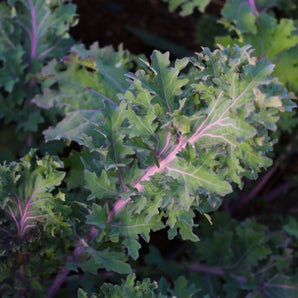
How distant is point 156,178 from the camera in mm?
1240

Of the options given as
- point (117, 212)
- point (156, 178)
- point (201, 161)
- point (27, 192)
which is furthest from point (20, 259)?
point (201, 161)

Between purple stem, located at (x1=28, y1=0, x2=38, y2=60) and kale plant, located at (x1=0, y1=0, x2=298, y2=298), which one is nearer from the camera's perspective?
kale plant, located at (x1=0, y1=0, x2=298, y2=298)

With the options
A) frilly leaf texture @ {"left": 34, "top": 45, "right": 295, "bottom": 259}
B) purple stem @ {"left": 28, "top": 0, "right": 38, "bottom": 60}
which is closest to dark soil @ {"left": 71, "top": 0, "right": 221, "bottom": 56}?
purple stem @ {"left": 28, "top": 0, "right": 38, "bottom": 60}

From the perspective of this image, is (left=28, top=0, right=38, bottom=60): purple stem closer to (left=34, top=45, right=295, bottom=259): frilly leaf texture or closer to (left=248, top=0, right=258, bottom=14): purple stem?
(left=34, top=45, right=295, bottom=259): frilly leaf texture

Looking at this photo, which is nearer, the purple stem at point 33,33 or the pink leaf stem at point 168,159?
the pink leaf stem at point 168,159

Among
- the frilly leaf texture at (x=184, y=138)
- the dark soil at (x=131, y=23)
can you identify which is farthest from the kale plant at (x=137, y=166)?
the dark soil at (x=131, y=23)

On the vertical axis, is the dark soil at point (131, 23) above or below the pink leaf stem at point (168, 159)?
below

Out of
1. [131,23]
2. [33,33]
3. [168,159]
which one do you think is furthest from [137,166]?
[131,23]

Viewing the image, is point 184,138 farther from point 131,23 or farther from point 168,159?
point 131,23

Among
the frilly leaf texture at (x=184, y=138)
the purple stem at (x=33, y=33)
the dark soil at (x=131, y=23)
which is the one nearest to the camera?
the frilly leaf texture at (x=184, y=138)

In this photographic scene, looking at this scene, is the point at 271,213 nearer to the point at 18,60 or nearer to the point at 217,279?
the point at 217,279

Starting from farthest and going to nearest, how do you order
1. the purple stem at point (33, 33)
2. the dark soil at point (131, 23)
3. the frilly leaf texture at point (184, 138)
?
the dark soil at point (131, 23)
the purple stem at point (33, 33)
the frilly leaf texture at point (184, 138)

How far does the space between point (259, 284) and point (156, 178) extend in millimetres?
875

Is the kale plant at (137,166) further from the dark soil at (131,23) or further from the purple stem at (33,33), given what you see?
the dark soil at (131,23)
